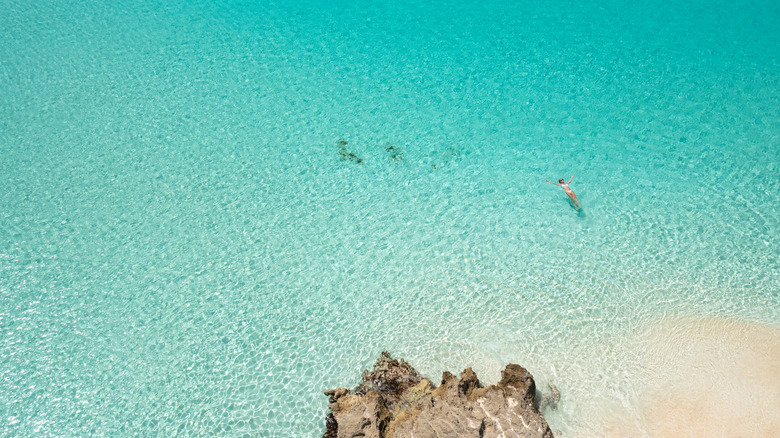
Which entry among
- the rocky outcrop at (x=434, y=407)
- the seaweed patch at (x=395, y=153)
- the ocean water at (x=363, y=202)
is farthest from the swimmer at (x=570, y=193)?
the rocky outcrop at (x=434, y=407)

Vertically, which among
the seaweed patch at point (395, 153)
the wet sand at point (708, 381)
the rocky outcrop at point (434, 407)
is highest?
the seaweed patch at point (395, 153)

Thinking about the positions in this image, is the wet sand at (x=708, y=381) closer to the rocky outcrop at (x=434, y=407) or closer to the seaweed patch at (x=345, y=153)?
the rocky outcrop at (x=434, y=407)

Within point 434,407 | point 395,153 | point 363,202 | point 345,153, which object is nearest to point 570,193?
point 395,153

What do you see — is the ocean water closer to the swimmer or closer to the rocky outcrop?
the swimmer

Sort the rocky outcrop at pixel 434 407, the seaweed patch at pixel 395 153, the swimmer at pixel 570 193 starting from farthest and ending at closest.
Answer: the seaweed patch at pixel 395 153 → the swimmer at pixel 570 193 → the rocky outcrop at pixel 434 407

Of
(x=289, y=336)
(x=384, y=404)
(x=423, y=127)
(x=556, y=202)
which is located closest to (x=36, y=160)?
(x=289, y=336)

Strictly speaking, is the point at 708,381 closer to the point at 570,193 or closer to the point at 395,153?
the point at 570,193

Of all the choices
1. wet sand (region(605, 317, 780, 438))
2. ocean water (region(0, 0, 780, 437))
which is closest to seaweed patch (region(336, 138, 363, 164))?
ocean water (region(0, 0, 780, 437))

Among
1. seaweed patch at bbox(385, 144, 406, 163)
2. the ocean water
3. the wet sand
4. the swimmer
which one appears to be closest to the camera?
the wet sand
